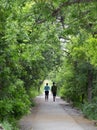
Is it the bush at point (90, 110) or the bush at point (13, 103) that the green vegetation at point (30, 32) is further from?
the bush at point (90, 110)

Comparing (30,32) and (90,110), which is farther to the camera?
(90,110)

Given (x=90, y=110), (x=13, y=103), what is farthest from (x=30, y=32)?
(x=90, y=110)

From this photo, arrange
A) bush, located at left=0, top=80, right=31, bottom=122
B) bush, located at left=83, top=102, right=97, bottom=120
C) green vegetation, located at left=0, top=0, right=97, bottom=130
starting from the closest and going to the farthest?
green vegetation, located at left=0, top=0, right=97, bottom=130, bush, located at left=0, top=80, right=31, bottom=122, bush, located at left=83, top=102, right=97, bottom=120

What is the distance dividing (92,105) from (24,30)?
1293 cm

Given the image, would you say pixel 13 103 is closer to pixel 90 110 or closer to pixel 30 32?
pixel 30 32

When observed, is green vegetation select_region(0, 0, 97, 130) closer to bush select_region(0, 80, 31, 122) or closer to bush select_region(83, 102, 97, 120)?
bush select_region(0, 80, 31, 122)

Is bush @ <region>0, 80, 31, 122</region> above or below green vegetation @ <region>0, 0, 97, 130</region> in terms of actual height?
below

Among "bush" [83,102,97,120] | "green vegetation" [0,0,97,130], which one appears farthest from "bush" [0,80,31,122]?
"bush" [83,102,97,120]

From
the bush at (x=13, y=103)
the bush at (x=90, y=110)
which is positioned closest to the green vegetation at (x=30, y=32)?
the bush at (x=13, y=103)

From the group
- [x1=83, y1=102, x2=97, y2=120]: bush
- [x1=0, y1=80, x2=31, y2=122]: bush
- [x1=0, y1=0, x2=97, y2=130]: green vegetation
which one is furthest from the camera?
[x1=83, y1=102, x2=97, y2=120]: bush

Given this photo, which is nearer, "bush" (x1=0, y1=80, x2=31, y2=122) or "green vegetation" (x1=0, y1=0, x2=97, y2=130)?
"green vegetation" (x1=0, y1=0, x2=97, y2=130)

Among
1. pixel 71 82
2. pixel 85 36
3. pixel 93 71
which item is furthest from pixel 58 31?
pixel 71 82

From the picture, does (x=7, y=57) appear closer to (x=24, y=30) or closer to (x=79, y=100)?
(x=24, y=30)

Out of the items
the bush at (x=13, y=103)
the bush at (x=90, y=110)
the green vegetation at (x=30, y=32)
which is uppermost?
the green vegetation at (x=30, y=32)
